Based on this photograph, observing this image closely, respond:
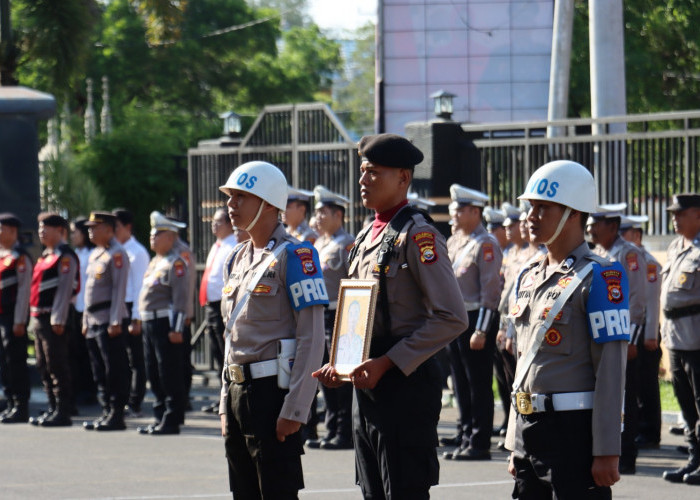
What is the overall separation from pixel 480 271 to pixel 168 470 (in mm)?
3020

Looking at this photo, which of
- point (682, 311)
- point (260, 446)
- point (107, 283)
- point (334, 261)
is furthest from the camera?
point (107, 283)

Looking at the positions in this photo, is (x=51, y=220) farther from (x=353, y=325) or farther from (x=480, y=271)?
(x=353, y=325)

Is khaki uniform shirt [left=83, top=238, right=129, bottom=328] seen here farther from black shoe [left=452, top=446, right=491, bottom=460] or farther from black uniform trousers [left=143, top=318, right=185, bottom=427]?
black shoe [left=452, top=446, right=491, bottom=460]

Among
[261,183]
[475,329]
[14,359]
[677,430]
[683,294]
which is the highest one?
[261,183]

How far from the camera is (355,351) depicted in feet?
17.2

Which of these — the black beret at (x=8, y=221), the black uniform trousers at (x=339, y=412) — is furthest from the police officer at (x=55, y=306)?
the black uniform trousers at (x=339, y=412)

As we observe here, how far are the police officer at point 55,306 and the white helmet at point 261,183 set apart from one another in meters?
6.90

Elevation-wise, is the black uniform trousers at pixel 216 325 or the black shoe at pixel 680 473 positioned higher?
the black uniform trousers at pixel 216 325

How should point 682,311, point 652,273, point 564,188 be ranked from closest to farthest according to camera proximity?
point 564,188 → point 682,311 → point 652,273

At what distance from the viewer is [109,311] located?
1253 centimetres

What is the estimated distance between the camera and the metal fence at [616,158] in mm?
13586

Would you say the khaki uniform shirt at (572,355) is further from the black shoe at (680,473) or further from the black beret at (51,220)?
the black beret at (51,220)

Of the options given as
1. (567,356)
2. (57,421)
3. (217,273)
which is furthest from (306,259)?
(57,421)

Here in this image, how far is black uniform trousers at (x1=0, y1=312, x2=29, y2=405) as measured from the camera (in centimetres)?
1312
